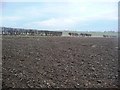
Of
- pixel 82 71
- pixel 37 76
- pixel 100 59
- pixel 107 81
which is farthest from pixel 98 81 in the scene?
pixel 100 59

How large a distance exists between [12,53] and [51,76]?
20.8 ft

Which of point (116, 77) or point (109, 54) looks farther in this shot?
point (109, 54)

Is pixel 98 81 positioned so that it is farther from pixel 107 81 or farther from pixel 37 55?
pixel 37 55

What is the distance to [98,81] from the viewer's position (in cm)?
1625

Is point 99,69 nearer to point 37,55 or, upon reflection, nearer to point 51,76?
point 51,76

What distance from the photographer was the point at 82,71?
17.7 m

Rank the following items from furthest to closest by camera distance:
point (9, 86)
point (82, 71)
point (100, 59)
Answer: point (100, 59)
point (82, 71)
point (9, 86)

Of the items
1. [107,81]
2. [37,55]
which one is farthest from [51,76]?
[37,55]

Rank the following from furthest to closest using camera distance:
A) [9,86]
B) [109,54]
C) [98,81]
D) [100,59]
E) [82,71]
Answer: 1. [109,54]
2. [100,59]
3. [82,71]
4. [98,81]
5. [9,86]

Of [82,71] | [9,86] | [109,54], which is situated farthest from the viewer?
[109,54]

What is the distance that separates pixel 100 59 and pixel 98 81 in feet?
16.4

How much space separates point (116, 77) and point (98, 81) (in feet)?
4.79

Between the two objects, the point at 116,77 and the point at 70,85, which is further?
the point at 116,77

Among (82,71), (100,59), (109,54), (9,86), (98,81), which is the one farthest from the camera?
(109,54)
